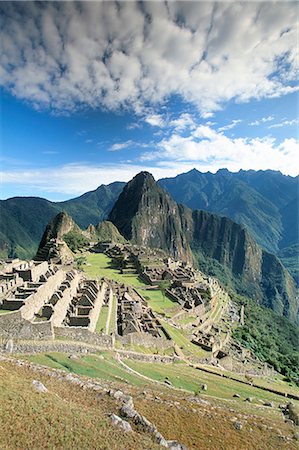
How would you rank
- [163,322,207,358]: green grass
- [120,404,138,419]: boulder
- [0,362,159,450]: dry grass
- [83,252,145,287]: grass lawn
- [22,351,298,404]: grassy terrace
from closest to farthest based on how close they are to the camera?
[0,362,159,450]: dry grass < [120,404,138,419]: boulder < [22,351,298,404]: grassy terrace < [163,322,207,358]: green grass < [83,252,145,287]: grass lawn

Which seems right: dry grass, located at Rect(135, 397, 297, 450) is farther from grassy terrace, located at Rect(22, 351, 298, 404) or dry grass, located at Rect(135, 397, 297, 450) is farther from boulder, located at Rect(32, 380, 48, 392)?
boulder, located at Rect(32, 380, 48, 392)

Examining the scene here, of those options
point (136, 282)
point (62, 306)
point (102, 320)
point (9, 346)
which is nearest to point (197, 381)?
point (102, 320)

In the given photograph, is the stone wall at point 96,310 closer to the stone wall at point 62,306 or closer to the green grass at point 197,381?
the stone wall at point 62,306

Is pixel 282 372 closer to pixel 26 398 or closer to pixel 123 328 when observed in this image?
pixel 123 328

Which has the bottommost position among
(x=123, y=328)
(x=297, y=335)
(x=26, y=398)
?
(x=297, y=335)

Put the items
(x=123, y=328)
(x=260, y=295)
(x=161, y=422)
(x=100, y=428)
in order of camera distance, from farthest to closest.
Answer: (x=260, y=295) → (x=123, y=328) → (x=161, y=422) → (x=100, y=428)

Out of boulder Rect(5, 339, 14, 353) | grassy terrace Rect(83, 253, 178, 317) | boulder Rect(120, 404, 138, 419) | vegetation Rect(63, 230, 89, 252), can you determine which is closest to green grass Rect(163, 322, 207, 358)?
grassy terrace Rect(83, 253, 178, 317)

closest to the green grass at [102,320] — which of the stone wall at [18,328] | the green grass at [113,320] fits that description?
the green grass at [113,320]

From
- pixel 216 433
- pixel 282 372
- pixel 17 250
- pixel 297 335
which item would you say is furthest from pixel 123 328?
pixel 17 250
